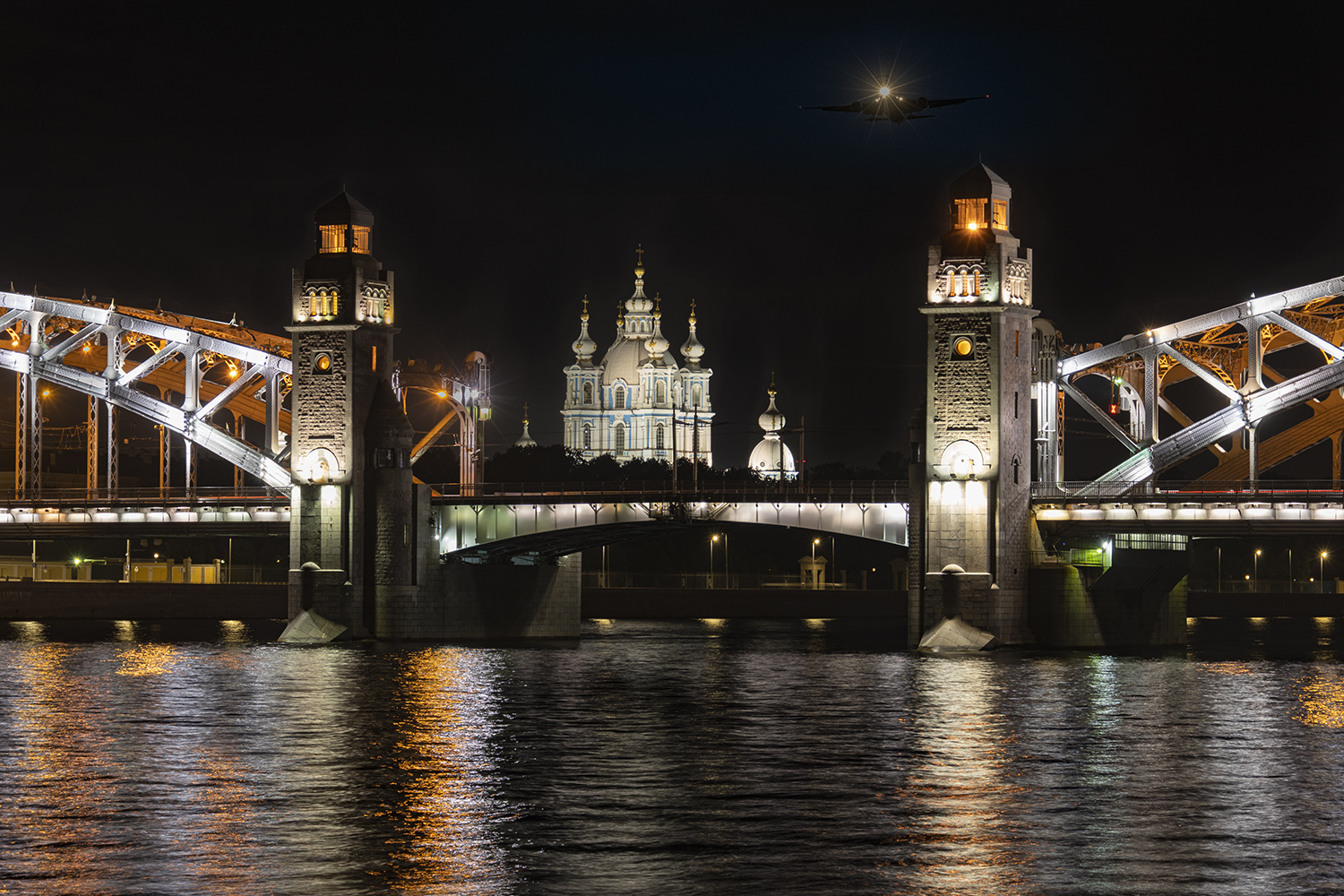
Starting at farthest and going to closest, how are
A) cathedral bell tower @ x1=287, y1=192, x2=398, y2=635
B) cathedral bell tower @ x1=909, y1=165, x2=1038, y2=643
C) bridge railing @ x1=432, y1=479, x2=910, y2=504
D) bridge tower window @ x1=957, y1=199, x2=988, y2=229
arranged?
cathedral bell tower @ x1=287, y1=192, x2=398, y2=635 < bridge railing @ x1=432, y1=479, x2=910, y2=504 < bridge tower window @ x1=957, y1=199, x2=988, y2=229 < cathedral bell tower @ x1=909, y1=165, x2=1038, y2=643

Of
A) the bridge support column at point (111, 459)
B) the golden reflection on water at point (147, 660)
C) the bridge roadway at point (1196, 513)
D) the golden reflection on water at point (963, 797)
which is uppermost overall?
the bridge support column at point (111, 459)

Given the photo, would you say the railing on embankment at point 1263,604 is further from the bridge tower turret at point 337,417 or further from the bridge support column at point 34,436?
the bridge support column at point 34,436

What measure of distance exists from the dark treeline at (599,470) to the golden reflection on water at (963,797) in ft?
329

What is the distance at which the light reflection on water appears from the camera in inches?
1206

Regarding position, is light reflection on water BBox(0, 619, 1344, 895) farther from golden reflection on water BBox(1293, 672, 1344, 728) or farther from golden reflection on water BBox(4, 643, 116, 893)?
golden reflection on water BBox(1293, 672, 1344, 728)

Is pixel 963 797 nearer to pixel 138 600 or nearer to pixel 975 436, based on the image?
pixel 975 436

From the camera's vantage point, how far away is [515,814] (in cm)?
3603

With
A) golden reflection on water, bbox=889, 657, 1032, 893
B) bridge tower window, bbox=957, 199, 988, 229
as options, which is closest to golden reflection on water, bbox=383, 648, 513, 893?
golden reflection on water, bbox=889, 657, 1032, 893

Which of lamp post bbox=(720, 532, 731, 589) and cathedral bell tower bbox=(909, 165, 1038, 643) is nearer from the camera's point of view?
cathedral bell tower bbox=(909, 165, 1038, 643)

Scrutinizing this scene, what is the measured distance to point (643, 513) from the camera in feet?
283

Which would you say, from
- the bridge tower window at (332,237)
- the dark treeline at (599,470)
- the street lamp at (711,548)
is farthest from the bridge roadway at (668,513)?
the dark treeline at (599,470)

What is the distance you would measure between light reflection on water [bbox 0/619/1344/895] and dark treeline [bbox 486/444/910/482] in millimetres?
87217

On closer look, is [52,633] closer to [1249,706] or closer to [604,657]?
[604,657]

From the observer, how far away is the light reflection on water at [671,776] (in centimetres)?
3062
